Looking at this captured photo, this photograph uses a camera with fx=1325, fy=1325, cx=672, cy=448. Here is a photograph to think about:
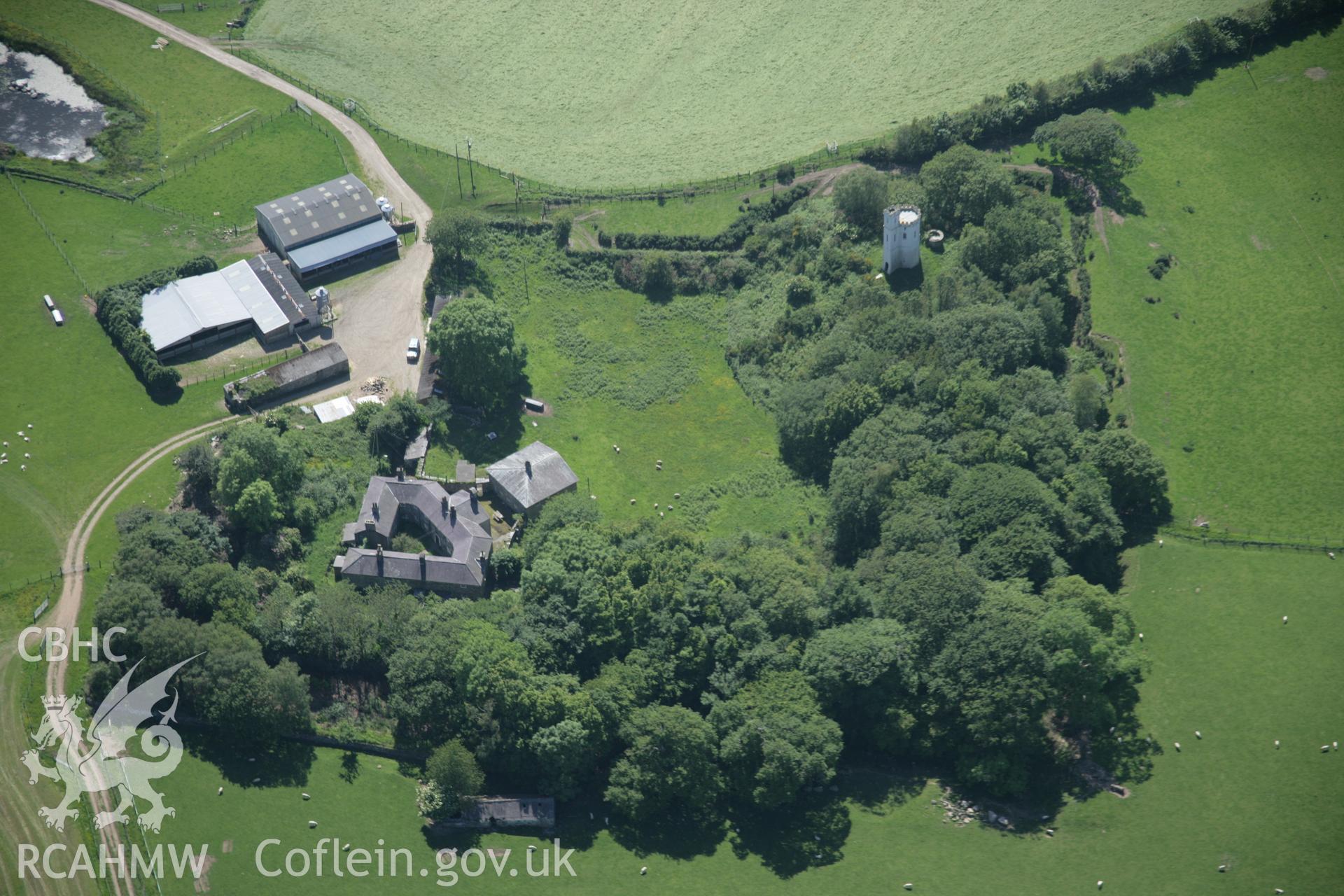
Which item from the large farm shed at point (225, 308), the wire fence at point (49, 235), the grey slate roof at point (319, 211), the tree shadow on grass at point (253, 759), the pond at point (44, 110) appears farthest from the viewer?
the pond at point (44, 110)

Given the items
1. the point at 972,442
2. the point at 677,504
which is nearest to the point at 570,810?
the point at 677,504

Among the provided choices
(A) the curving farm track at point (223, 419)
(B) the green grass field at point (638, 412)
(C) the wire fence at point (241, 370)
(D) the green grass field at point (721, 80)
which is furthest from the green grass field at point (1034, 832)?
(D) the green grass field at point (721, 80)

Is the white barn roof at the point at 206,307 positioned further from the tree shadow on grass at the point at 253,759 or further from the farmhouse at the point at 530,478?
the tree shadow on grass at the point at 253,759

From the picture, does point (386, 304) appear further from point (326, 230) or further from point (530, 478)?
point (530, 478)

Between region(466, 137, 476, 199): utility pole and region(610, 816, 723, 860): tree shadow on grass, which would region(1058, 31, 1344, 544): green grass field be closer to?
region(610, 816, 723, 860): tree shadow on grass

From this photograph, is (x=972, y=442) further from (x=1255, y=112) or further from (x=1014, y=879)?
(x=1255, y=112)

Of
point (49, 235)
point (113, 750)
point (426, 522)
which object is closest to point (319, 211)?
point (49, 235)
